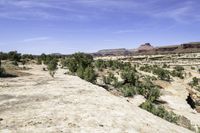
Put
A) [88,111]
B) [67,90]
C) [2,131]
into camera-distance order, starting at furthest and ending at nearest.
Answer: [67,90]
[88,111]
[2,131]

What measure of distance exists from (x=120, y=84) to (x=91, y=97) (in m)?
13.6

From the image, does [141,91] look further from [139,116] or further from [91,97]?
[139,116]

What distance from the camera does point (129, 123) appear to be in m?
12.6

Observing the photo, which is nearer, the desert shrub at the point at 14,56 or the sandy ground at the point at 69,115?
the sandy ground at the point at 69,115

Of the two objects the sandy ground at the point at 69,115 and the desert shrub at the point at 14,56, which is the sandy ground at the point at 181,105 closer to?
the sandy ground at the point at 69,115

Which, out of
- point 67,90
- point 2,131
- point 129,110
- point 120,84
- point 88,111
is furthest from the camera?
point 120,84

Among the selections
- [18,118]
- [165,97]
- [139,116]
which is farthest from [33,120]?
[165,97]

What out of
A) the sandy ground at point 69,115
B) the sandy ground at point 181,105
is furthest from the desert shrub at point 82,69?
the sandy ground at point 69,115

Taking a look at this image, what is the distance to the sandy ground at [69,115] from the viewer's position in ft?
37.8

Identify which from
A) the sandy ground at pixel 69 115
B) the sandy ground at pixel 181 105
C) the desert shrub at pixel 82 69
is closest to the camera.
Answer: the sandy ground at pixel 69 115

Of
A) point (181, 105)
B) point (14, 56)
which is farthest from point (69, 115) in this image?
point (14, 56)

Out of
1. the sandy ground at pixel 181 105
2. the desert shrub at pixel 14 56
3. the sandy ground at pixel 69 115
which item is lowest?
the sandy ground at pixel 181 105

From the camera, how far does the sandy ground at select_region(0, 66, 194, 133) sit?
1151 cm

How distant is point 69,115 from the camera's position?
1288cm
